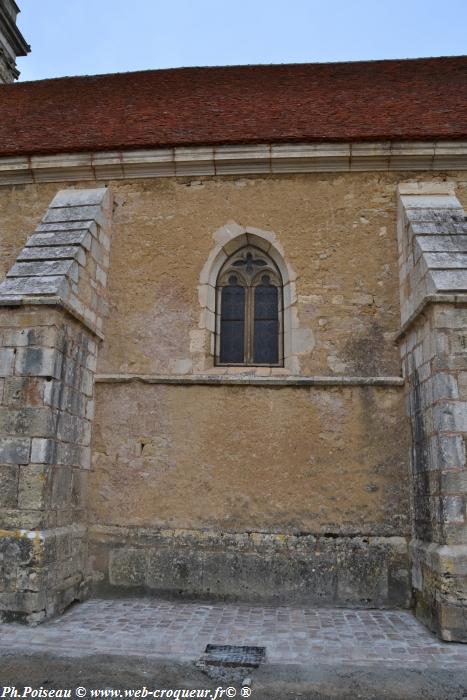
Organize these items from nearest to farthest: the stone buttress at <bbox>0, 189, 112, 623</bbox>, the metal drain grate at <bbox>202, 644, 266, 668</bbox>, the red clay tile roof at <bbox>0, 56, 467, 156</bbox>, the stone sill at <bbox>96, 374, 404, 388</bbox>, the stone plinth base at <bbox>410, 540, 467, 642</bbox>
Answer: the metal drain grate at <bbox>202, 644, 266, 668</bbox>
the stone plinth base at <bbox>410, 540, 467, 642</bbox>
the stone buttress at <bbox>0, 189, 112, 623</bbox>
the stone sill at <bbox>96, 374, 404, 388</bbox>
the red clay tile roof at <bbox>0, 56, 467, 156</bbox>

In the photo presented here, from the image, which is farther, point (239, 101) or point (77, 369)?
point (239, 101)

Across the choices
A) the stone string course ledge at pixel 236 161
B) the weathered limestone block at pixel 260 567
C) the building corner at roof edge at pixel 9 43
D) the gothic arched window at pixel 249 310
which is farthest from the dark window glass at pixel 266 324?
the building corner at roof edge at pixel 9 43

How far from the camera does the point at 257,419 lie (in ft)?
20.3

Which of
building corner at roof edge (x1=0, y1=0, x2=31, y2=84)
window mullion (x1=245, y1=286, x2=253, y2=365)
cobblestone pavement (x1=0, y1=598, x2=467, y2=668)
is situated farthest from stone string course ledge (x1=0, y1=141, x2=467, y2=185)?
building corner at roof edge (x1=0, y1=0, x2=31, y2=84)

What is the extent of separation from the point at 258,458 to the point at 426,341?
2.19 meters

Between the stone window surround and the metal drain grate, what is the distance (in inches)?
115

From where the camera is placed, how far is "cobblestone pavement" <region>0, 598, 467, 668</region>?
4266mm

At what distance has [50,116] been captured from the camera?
28.1ft

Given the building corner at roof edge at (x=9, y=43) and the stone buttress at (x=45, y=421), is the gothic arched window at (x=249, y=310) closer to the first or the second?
the stone buttress at (x=45, y=421)

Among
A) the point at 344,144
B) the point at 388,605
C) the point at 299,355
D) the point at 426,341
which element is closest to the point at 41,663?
the point at 388,605

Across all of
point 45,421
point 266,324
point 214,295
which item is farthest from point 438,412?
point 45,421

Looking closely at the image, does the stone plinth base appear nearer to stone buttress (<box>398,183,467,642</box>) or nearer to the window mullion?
stone buttress (<box>398,183,467,642</box>)

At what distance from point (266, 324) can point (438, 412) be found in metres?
2.46

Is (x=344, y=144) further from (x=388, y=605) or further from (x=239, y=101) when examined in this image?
(x=388, y=605)
